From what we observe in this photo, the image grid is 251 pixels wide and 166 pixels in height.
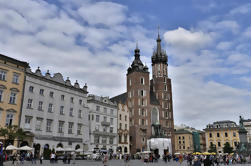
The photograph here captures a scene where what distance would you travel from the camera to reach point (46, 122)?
42281 mm

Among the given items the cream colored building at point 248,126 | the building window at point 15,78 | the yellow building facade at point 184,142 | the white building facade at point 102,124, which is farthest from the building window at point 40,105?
the cream colored building at point 248,126

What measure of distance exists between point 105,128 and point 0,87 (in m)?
29.7

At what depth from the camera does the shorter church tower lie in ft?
233

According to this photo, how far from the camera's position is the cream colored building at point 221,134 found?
89.9 m

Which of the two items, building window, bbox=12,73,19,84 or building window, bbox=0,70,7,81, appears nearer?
building window, bbox=0,70,7,81

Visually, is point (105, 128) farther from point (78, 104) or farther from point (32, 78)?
point (32, 78)

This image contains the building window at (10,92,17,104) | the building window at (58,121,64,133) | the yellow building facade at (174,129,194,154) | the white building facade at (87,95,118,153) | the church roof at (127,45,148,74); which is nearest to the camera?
the building window at (10,92,17,104)

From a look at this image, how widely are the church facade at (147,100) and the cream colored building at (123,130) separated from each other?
344 cm

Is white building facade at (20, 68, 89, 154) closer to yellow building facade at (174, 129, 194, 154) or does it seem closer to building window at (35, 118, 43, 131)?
building window at (35, 118, 43, 131)

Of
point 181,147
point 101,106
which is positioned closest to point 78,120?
point 101,106

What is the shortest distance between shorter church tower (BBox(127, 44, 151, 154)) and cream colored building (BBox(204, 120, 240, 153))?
33213 millimetres

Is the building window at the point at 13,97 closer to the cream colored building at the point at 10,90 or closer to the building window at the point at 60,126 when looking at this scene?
the cream colored building at the point at 10,90

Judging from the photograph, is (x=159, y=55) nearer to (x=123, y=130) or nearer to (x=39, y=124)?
(x=123, y=130)

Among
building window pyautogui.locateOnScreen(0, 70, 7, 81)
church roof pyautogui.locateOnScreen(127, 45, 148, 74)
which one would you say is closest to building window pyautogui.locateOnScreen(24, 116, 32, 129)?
building window pyautogui.locateOnScreen(0, 70, 7, 81)
